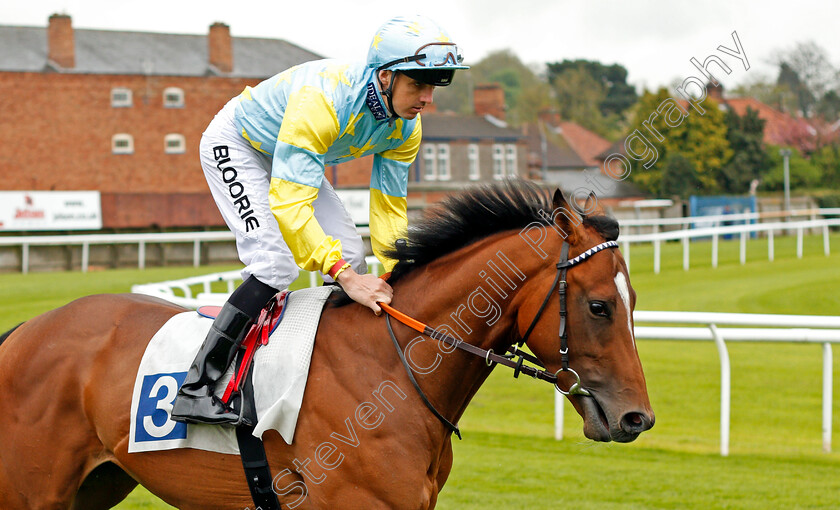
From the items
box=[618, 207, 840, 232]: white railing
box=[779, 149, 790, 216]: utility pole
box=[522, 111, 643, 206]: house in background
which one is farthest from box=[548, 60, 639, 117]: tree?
box=[618, 207, 840, 232]: white railing

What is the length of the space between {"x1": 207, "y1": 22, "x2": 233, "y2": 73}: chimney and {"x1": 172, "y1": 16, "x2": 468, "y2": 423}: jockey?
31.2 m

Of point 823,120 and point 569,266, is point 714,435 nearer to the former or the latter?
point 569,266

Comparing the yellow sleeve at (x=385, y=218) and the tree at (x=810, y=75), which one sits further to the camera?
the tree at (x=810, y=75)

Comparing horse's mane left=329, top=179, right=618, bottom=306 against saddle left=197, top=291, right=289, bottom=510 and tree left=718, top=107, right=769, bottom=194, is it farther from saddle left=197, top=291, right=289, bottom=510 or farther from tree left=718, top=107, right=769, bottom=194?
tree left=718, top=107, right=769, bottom=194

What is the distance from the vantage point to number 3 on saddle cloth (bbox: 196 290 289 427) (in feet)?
8.84

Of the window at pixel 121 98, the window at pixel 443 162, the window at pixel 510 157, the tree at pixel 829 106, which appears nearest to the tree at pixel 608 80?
the window at pixel 510 157

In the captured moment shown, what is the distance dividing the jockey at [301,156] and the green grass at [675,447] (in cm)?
111

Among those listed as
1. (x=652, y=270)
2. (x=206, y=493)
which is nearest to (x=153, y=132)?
(x=652, y=270)

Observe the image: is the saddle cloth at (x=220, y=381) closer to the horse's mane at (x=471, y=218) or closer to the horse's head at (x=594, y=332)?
the horse's mane at (x=471, y=218)

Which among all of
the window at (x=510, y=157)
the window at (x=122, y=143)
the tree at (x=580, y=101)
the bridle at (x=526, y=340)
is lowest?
the bridle at (x=526, y=340)

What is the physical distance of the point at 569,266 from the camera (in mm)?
2498

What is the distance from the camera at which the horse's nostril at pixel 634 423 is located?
240cm

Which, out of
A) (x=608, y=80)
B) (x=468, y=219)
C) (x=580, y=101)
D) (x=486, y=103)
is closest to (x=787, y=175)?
(x=486, y=103)

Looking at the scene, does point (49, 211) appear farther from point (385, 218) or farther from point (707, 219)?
point (385, 218)
